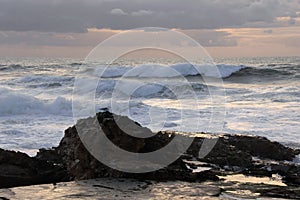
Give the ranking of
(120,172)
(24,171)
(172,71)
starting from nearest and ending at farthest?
(120,172), (24,171), (172,71)

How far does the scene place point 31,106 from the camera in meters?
22.5

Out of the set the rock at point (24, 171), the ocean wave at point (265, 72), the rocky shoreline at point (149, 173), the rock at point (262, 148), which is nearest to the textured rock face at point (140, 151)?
the rocky shoreline at point (149, 173)

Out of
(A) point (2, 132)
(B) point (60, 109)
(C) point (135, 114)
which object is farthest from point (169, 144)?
(B) point (60, 109)

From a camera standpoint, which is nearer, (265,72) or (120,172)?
(120,172)

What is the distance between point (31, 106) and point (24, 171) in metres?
17.0

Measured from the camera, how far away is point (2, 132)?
14.7m

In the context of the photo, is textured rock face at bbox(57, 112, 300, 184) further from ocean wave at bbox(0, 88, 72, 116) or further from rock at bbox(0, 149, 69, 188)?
ocean wave at bbox(0, 88, 72, 116)

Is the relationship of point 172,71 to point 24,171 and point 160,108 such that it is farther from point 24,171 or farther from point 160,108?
point 24,171

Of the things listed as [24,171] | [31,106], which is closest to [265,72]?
[31,106]

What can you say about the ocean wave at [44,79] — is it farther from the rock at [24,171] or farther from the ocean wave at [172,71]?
the rock at [24,171]

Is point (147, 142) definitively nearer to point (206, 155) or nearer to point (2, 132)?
point (206, 155)

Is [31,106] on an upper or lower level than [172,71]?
lower

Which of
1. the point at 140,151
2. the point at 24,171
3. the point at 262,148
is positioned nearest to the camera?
the point at 140,151

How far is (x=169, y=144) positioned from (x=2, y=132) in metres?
10.0
